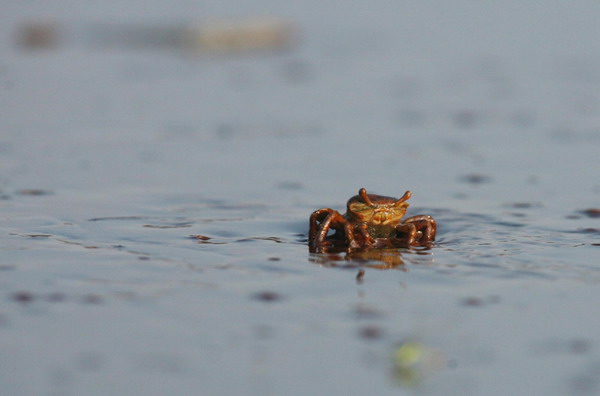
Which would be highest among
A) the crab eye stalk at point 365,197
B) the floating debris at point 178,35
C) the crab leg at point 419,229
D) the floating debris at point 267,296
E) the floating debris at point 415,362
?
the floating debris at point 178,35

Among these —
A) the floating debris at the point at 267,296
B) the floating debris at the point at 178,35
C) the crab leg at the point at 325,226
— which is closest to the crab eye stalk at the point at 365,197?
the crab leg at the point at 325,226

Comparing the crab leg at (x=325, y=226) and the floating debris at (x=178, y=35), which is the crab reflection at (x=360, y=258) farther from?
the floating debris at (x=178, y=35)

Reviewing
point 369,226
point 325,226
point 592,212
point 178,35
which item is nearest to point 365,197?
point 369,226

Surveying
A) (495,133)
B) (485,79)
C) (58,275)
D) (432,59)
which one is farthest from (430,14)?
(58,275)

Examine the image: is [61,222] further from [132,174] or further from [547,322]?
[547,322]

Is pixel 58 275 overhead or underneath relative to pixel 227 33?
underneath

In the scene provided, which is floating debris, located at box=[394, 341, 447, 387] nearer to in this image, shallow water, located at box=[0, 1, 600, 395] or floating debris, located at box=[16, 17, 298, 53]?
shallow water, located at box=[0, 1, 600, 395]
